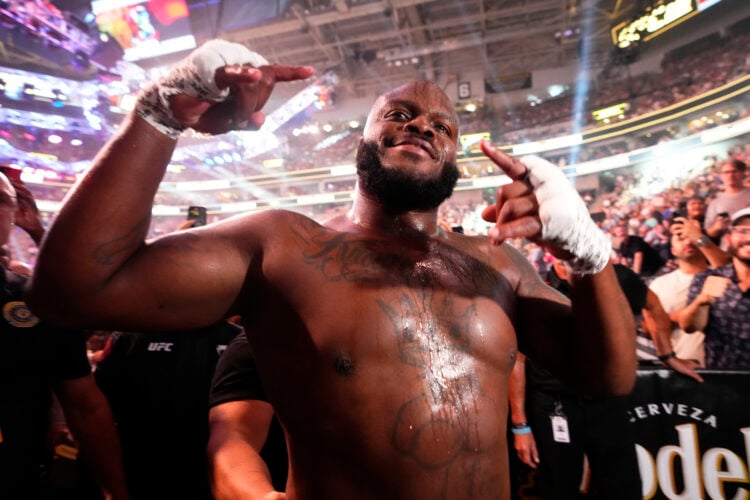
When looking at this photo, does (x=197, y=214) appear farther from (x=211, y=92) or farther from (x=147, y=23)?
(x=147, y=23)

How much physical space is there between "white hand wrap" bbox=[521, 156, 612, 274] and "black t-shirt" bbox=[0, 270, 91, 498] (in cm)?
202

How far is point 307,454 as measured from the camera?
1220 mm

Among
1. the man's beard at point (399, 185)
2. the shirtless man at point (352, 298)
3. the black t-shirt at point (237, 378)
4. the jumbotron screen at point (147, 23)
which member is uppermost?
the jumbotron screen at point (147, 23)

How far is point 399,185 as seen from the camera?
1625mm

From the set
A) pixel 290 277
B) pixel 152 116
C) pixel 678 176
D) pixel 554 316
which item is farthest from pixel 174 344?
pixel 678 176

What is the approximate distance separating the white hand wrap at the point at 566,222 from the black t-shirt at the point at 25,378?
6.62 ft

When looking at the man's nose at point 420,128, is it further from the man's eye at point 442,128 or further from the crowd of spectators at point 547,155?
the crowd of spectators at point 547,155

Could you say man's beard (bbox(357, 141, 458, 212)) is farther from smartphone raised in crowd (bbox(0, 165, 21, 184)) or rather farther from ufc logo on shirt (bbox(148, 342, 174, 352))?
smartphone raised in crowd (bbox(0, 165, 21, 184))

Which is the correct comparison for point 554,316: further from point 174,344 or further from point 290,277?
point 174,344

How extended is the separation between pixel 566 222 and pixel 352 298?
0.66m

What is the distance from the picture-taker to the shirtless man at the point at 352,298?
3.15 ft

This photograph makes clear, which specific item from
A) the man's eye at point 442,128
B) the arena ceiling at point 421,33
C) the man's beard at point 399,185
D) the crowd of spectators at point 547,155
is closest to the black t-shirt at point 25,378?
the man's beard at point 399,185

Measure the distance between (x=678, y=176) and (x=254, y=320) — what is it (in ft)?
70.0

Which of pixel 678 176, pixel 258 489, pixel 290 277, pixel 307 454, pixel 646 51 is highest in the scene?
pixel 646 51
